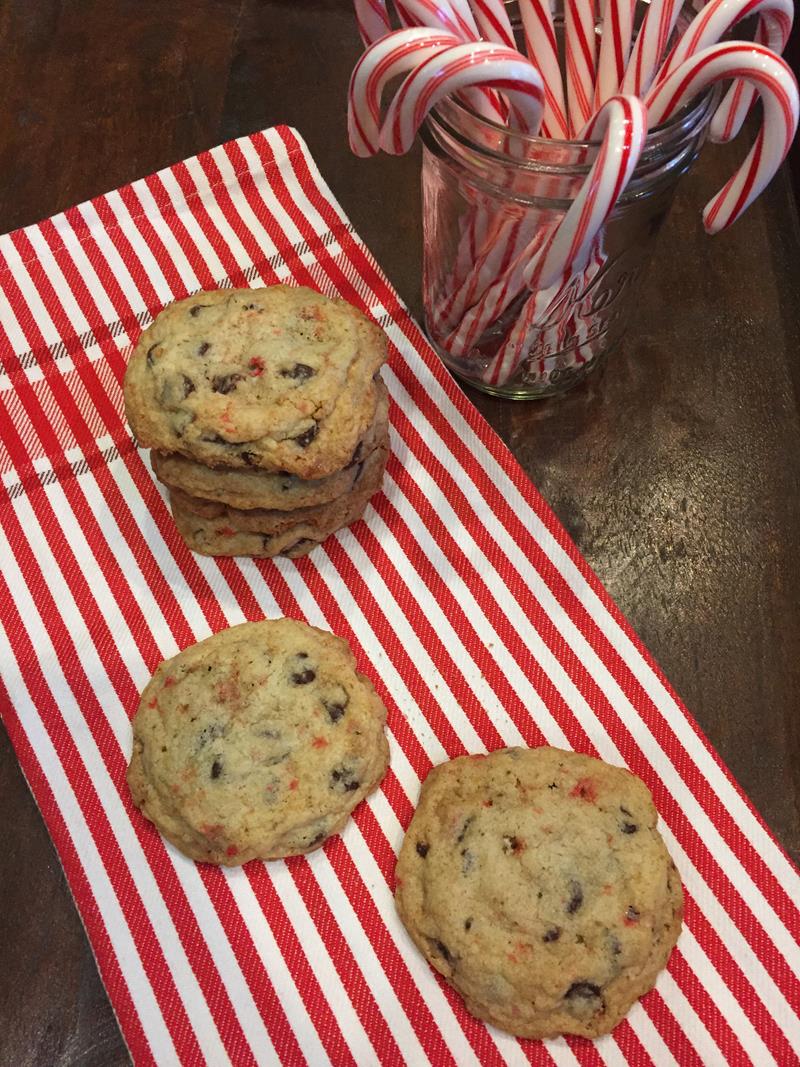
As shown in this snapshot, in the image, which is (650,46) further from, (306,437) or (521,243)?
(306,437)

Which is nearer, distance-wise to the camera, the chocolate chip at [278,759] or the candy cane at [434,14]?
the candy cane at [434,14]

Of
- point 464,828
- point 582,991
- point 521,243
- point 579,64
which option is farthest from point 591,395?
point 582,991

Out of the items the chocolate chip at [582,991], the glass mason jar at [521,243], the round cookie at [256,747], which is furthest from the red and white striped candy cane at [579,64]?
the chocolate chip at [582,991]

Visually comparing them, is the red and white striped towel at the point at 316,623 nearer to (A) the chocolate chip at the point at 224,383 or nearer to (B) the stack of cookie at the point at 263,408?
(B) the stack of cookie at the point at 263,408

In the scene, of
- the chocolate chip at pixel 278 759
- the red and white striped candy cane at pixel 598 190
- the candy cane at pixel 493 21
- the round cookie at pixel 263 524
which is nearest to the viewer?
the red and white striped candy cane at pixel 598 190

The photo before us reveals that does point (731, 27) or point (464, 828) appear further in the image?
point (464, 828)
